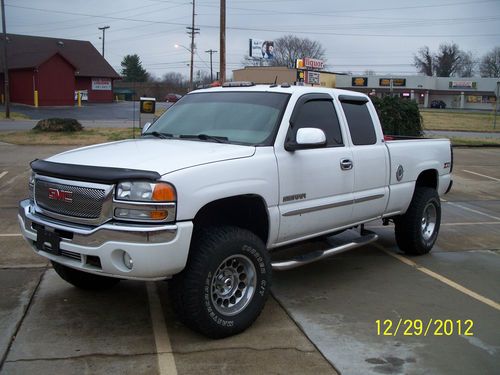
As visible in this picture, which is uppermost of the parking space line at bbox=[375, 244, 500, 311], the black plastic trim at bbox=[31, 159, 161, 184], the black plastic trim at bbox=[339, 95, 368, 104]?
the black plastic trim at bbox=[339, 95, 368, 104]

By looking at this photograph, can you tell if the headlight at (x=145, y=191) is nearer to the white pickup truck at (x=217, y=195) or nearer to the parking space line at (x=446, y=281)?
the white pickup truck at (x=217, y=195)

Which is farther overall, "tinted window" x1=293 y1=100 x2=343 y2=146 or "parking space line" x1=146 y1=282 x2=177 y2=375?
"tinted window" x1=293 y1=100 x2=343 y2=146

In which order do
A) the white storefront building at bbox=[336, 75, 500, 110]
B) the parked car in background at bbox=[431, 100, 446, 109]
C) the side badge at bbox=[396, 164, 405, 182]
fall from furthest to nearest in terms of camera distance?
the white storefront building at bbox=[336, 75, 500, 110] → the parked car in background at bbox=[431, 100, 446, 109] → the side badge at bbox=[396, 164, 405, 182]

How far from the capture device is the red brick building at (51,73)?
4784 centimetres

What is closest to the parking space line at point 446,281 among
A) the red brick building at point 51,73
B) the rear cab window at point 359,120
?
the rear cab window at point 359,120

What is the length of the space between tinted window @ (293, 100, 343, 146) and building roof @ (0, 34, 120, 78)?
46.3 metres

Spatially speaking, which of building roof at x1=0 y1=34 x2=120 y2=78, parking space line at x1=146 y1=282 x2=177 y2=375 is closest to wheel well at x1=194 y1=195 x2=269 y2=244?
parking space line at x1=146 y1=282 x2=177 y2=375

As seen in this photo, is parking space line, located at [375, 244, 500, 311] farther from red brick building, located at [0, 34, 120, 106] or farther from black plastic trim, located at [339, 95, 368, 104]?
red brick building, located at [0, 34, 120, 106]

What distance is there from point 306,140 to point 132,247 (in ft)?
5.85

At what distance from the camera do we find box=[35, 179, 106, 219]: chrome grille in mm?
3908

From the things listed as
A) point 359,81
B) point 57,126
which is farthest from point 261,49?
point 57,126

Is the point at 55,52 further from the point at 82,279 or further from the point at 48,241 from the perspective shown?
the point at 48,241
